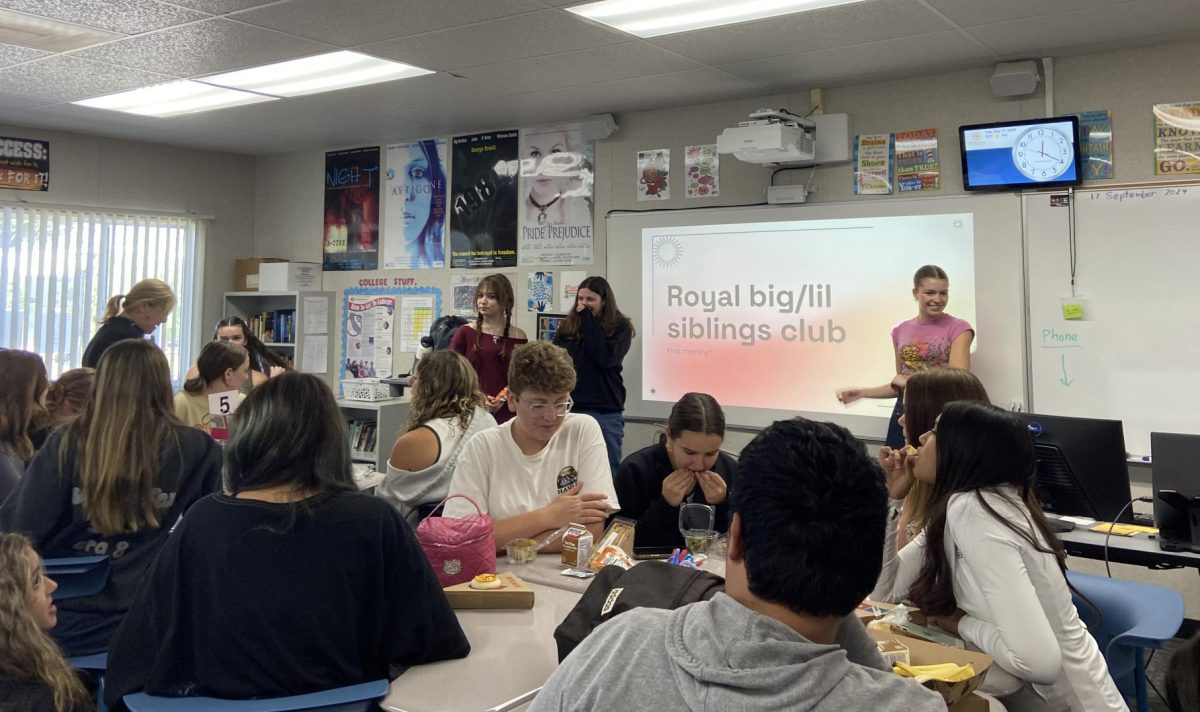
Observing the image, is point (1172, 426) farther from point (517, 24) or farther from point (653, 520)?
point (517, 24)

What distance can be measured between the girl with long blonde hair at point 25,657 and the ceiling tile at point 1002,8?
3478 mm

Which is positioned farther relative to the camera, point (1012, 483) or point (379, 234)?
point (379, 234)

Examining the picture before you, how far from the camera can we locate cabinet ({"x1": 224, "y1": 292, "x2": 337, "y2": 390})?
6777 millimetres

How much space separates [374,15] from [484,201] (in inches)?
98.7

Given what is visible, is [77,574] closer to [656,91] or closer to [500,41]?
[500,41]

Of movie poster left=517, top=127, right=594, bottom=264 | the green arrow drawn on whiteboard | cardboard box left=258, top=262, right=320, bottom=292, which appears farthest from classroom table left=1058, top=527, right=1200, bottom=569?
cardboard box left=258, top=262, right=320, bottom=292

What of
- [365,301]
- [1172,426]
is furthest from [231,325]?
[1172,426]

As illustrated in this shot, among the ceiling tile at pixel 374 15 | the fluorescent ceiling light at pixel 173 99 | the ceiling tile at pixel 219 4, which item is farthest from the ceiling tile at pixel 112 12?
the fluorescent ceiling light at pixel 173 99

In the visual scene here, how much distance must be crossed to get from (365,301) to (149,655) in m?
5.30

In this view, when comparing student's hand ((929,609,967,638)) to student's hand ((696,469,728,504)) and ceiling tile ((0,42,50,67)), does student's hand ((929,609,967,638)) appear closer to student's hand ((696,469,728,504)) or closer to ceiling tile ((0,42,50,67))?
student's hand ((696,469,728,504))

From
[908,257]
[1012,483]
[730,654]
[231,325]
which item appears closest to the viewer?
[730,654]

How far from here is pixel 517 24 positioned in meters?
3.80

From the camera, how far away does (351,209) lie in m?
6.84

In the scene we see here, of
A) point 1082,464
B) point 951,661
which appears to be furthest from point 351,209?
point 951,661
